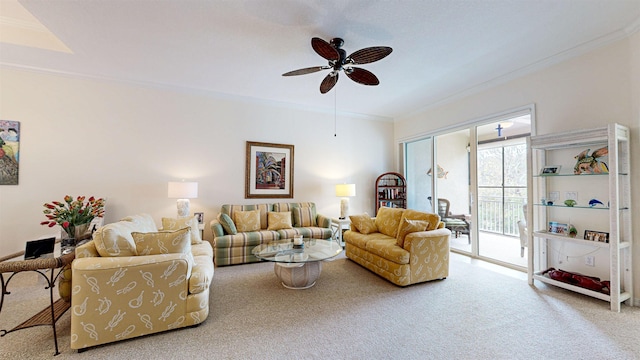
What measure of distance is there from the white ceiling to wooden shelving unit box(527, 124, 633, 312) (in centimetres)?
114

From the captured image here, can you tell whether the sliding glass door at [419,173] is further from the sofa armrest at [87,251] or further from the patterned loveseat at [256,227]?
the sofa armrest at [87,251]

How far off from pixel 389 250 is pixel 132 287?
269 cm

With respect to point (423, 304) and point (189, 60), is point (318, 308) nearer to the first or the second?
point (423, 304)

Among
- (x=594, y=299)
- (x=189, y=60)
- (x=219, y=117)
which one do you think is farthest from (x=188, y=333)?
(x=594, y=299)

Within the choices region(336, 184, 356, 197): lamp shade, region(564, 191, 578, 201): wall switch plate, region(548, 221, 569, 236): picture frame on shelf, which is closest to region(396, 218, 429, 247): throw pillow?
region(548, 221, 569, 236): picture frame on shelf

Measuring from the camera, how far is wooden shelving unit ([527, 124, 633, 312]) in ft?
8.54

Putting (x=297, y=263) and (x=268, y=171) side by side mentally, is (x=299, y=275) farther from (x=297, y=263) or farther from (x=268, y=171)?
(x=268, y=171)

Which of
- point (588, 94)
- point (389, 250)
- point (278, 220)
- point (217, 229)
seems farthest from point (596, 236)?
point (217, 229)

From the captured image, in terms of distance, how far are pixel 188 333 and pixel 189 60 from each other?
3.25 metres

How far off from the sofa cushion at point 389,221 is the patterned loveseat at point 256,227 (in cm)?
97

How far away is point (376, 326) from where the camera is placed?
2.31 metres

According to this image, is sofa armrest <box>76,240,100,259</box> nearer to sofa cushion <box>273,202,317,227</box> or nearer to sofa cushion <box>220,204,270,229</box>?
sofa cushion <box>220,204,270,229</box>

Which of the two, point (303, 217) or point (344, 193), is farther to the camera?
point (344, 193)

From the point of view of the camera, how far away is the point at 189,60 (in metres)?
3.44
